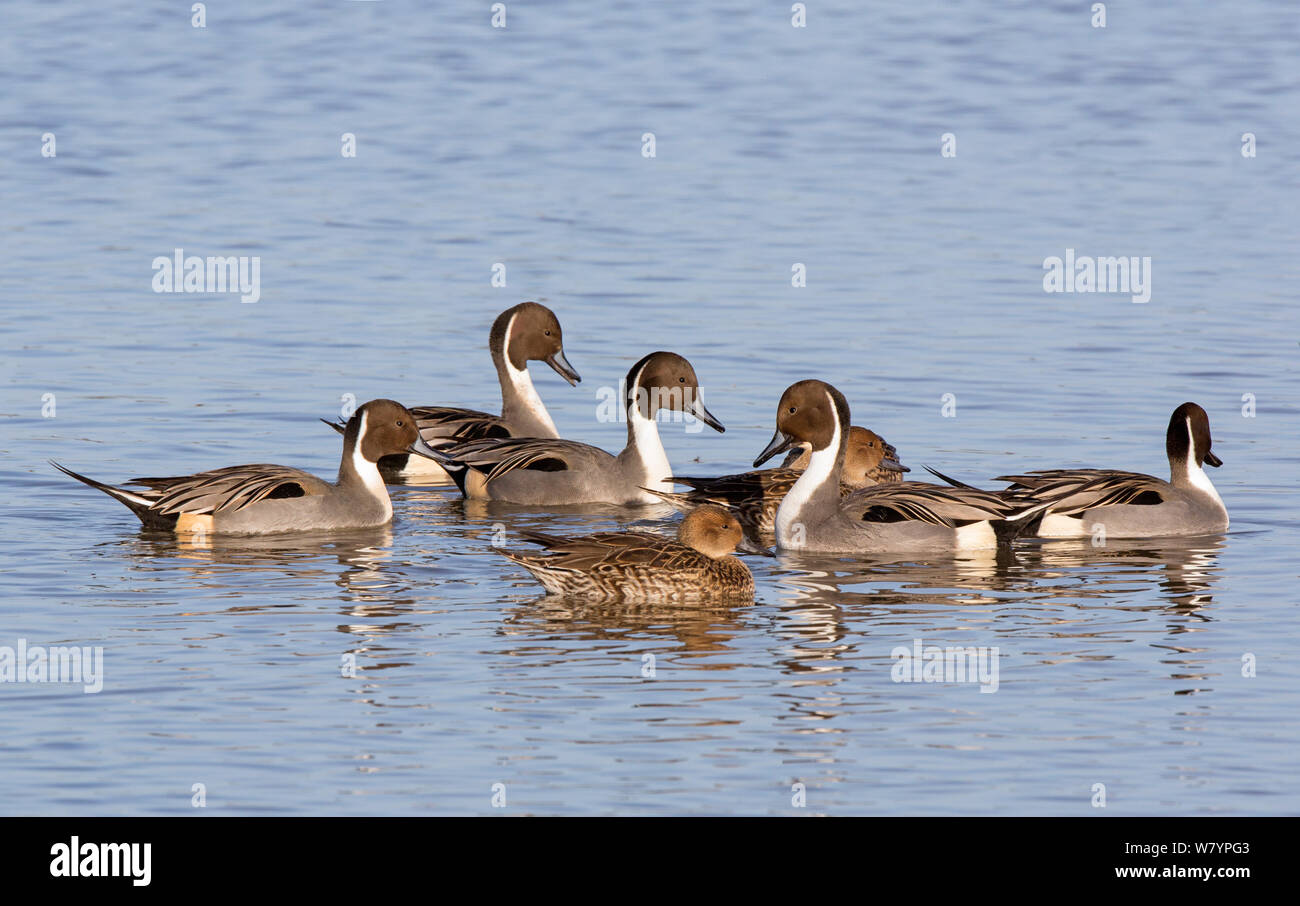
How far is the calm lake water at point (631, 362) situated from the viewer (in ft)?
32.0

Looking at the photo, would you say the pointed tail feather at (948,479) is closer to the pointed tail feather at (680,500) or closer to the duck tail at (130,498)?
the pointed tail feather at (680,500)

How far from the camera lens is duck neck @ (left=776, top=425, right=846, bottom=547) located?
46.1ft

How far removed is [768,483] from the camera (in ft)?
48.6

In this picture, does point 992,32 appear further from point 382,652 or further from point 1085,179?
point 382,652

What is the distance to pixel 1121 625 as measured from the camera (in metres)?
12.1

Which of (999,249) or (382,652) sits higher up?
(999,249)

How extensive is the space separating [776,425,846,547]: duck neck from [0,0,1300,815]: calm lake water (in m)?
0.35

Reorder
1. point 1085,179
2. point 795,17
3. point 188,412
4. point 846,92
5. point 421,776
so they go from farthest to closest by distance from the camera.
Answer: point 795,17
point 846,92
point 1085,179
point 188,412
point 421,776

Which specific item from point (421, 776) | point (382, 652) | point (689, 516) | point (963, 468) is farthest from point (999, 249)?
point (421, 776)

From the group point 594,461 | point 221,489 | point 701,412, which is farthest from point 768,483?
point 221,489

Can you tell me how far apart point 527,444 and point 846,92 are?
17.0 meters

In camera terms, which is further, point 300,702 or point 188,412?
point 188,412

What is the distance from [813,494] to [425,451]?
117 inches

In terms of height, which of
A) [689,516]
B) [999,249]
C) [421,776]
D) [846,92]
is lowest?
[421,776]
